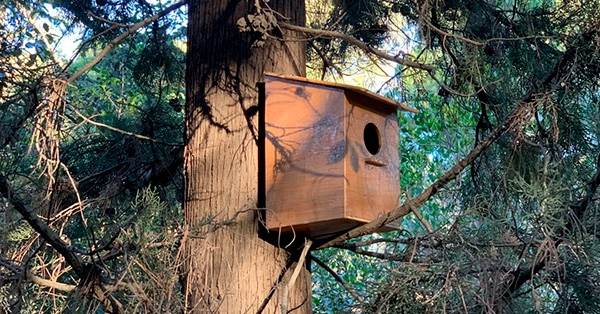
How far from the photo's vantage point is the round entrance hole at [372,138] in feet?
10.1

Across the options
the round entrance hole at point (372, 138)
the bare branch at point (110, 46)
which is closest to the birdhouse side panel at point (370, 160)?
the round entrance hole at point (372, 138)

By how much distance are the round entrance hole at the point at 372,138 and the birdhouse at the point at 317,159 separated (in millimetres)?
93

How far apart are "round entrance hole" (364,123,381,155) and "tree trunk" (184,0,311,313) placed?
0.34m

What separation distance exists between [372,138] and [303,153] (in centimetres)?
40

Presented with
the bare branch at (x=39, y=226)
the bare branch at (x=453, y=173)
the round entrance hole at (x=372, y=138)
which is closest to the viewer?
the bare branch at (x=39, y=226)

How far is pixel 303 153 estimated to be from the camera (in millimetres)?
2830

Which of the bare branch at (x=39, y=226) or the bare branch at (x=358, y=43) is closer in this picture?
the bare branch at (x=39, y=226)

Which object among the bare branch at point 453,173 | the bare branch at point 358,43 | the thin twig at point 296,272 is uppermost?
the bare branch at point 358,43

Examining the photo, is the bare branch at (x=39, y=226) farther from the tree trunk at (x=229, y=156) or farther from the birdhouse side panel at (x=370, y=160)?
the birdhouse side panel at (x=370, y=160)

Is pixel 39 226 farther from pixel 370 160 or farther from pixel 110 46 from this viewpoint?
pixel 370 160

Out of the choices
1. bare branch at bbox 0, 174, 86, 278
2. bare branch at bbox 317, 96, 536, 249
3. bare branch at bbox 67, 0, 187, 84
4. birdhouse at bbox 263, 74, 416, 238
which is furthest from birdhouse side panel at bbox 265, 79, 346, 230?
bare branch at bbox 0, 174, 86, 278

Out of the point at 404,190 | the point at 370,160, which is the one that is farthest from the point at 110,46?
the point at 404,190

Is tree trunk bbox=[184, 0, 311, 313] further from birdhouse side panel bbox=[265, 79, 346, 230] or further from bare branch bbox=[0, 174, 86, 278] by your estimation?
bare branch bbox=[0, 174, 86, 278]

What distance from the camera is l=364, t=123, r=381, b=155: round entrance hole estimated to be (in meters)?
3.07
